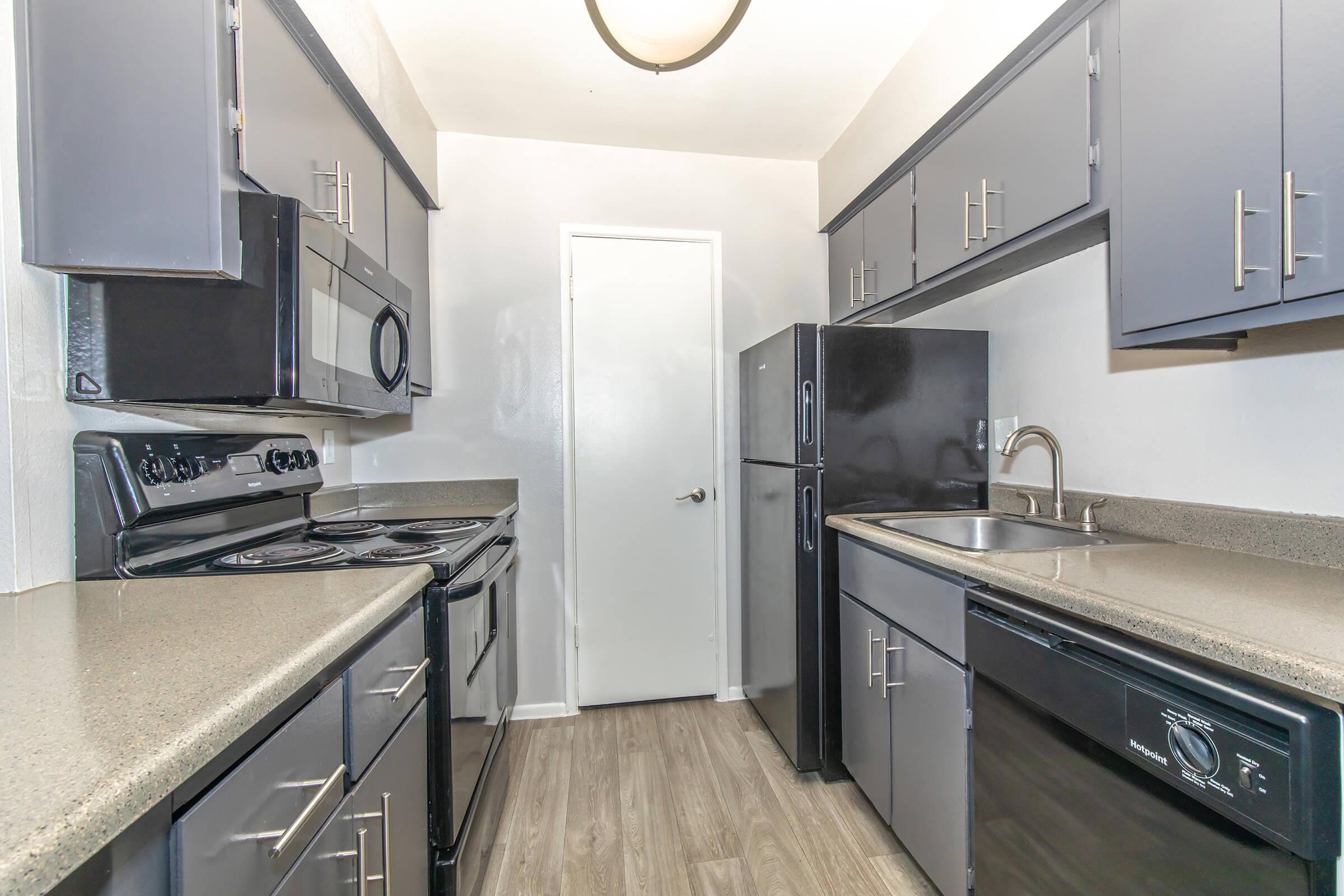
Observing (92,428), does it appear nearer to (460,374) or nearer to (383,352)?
(383,352)

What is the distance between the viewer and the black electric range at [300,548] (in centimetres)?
109

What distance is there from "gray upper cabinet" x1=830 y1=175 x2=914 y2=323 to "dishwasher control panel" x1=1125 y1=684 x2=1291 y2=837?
1.51m

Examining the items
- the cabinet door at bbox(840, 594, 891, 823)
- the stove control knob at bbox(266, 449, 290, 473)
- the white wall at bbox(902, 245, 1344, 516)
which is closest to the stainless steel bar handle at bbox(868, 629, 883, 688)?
the cabinet door at bbox(840, 594, 891, 823)

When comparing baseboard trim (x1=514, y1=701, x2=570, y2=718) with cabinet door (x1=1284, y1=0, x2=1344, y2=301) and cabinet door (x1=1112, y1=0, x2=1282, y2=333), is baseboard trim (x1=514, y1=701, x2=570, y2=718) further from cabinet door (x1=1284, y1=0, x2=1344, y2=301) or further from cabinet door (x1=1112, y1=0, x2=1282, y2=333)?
cabinet door (x1=1284, y1=0, x2=1344, y2=301)

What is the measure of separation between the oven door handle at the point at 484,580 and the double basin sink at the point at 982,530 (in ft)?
3.87

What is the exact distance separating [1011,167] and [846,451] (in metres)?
0.93

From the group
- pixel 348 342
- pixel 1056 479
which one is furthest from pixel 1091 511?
pixel 348 342

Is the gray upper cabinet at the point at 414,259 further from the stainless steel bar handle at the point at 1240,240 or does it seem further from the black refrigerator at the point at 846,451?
the stainless steel bar handle at the point at 1240,240

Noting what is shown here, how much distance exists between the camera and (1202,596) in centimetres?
92

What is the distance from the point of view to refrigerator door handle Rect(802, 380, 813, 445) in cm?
195

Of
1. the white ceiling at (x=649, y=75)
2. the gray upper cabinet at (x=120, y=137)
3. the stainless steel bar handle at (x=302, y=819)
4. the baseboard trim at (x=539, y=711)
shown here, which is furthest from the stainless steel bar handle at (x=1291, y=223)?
the baseboard trim at (x=539, y=711)

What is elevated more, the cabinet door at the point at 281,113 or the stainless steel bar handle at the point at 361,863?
the cabinet door at the point at 281,113

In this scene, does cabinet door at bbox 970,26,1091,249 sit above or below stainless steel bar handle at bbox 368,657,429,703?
above

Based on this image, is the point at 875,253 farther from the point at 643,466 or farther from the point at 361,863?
the point at 361,863
